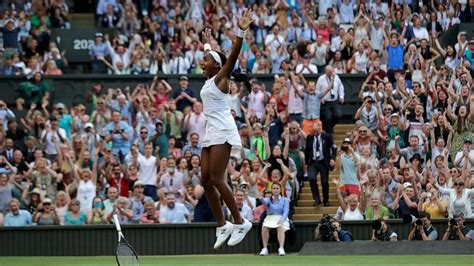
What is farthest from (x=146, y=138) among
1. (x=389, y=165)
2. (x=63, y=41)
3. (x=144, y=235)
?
(x=63, y=41)

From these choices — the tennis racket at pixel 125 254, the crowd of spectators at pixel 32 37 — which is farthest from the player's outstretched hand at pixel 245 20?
the crowd of spectators at pixel 32 37

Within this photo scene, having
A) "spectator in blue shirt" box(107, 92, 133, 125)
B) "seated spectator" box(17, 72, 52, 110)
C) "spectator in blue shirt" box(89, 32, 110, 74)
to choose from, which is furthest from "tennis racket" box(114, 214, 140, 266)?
"spectator in blue shirt" box(89, 32, 110, 74)

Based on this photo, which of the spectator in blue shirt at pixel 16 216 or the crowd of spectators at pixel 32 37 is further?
the crowd of spectators at pixel 32 37

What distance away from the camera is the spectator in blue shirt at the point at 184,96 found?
90.4 ft

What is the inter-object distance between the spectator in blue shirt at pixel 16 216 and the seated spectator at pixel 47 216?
183mm

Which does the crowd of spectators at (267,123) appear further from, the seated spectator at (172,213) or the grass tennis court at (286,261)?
the grass tennis court at (286,261)

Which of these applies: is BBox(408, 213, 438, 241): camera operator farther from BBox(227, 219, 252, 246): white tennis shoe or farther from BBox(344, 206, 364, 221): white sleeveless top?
BBox(227, 219, 252, 246): white tennis shoe

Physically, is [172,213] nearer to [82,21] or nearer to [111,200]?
[111,200]

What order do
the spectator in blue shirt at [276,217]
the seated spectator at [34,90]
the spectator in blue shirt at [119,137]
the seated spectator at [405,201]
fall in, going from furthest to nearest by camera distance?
the seated spectator at [34,90]
the spectator in blue shirt at [119,137]
the seated spectator at [405,201]
the spectator in blue shirt at [276,217]

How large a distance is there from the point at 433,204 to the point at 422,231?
51.8 inches

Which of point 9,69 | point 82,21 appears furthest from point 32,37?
point 82,21

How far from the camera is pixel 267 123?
→ 26.4 meters

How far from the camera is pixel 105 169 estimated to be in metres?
25.5

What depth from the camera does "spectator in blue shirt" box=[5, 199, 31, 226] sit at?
23.8 meters
